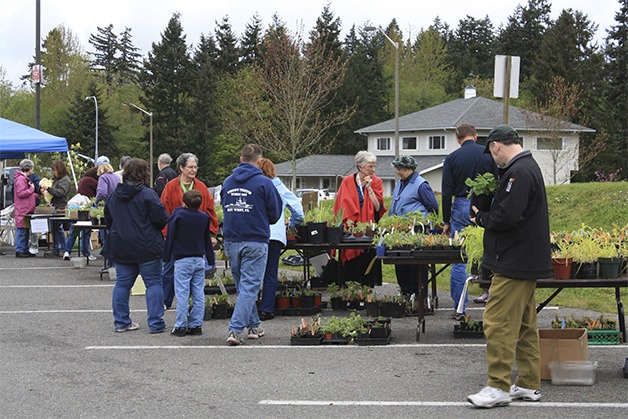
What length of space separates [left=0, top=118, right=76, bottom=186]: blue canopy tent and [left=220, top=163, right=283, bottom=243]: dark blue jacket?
39.3 ft

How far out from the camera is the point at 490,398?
6.16 metres

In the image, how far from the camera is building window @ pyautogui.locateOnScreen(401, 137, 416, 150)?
2259 inches

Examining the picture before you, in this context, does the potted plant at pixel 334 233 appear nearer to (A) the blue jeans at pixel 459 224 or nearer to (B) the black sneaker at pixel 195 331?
(A) the blue jeans at pixel 459 224

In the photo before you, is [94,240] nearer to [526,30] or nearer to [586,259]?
[586,259]

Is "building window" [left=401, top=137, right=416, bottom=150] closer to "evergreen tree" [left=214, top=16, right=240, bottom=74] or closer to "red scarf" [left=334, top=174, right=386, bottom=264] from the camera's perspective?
"evergreen tree" [left=214, top=16, right=240, bottom=74]

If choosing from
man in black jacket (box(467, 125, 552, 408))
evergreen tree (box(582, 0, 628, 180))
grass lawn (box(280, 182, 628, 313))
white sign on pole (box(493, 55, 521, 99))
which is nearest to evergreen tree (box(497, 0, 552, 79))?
evergreen tree (box(582, 0, 628, 180))

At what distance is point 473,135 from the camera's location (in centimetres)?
962

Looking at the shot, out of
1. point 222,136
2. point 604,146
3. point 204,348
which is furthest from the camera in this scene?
point 222,136

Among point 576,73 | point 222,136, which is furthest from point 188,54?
point 576,73

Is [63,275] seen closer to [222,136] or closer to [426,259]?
[426,259]

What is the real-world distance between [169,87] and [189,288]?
Result: 205ft

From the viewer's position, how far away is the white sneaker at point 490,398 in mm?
6156

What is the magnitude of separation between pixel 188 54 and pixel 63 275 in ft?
197

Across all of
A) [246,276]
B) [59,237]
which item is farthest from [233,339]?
[59,237]
